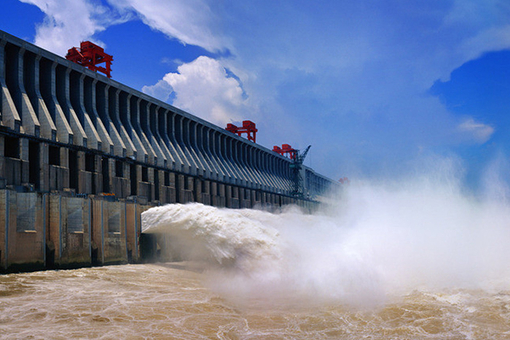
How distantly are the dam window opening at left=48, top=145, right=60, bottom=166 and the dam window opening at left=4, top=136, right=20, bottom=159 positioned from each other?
277 cm

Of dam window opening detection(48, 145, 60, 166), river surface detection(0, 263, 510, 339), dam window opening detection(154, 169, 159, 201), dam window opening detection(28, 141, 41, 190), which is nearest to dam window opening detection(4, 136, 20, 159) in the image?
dam window opening detection(28, 141, 41, 190)

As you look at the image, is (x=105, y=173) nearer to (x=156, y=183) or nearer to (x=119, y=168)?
(x=119, y=168)

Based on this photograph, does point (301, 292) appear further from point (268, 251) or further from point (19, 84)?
point (19, 84)

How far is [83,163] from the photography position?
31938 mm

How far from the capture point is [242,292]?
62.2 feet

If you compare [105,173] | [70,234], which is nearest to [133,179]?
[105,173]

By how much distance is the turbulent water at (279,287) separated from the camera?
1286cm

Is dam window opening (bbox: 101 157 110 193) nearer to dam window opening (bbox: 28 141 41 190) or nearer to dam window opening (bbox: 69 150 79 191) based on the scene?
dam window opening (bbox: 69 150 79 191)

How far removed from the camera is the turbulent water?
42.2ft

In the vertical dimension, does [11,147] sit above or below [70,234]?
above

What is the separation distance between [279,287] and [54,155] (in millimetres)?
19874

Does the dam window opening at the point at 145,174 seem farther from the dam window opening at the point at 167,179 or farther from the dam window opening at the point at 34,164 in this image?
the dam window opening at the point at 34,164

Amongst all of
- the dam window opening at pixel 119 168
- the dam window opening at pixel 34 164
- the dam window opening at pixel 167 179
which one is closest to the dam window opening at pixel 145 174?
the dam window opening at pixel 167 179

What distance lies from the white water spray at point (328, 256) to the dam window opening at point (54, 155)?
311 inches
